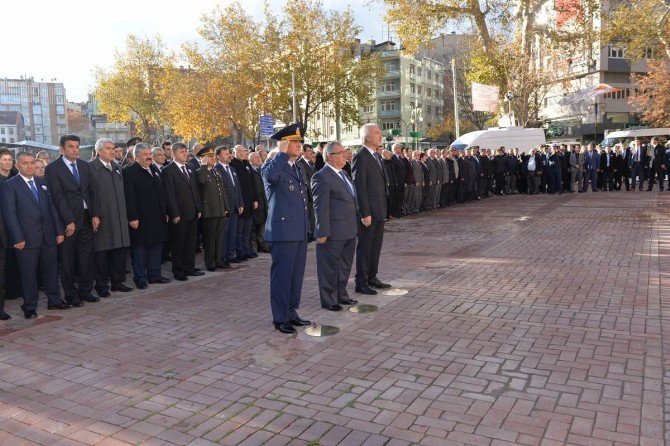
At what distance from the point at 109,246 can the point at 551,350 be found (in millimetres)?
5663

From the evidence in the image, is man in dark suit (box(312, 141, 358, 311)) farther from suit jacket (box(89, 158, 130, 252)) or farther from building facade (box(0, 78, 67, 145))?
building facade (box(0, 78, 67, 145))

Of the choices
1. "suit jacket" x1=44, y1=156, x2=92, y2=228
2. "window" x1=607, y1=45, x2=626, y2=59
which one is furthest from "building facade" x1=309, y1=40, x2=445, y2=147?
"suit jacket" x1=44, y1=156, x2=92, y2=228

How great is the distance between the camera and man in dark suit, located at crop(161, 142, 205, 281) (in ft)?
29.0

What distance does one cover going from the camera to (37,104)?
6555 inches

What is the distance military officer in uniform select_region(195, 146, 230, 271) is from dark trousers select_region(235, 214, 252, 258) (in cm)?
82

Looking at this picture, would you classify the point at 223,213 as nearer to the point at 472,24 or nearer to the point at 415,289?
the point at 415,289

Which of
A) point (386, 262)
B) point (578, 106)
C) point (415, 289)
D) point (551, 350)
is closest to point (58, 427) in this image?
point (551, 350)

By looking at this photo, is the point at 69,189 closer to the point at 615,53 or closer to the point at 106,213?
the point at 106,213

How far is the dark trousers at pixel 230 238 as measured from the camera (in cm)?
1007

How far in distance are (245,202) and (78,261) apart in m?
3.33

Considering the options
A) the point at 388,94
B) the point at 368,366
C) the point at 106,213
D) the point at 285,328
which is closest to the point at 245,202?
the point at 106,213

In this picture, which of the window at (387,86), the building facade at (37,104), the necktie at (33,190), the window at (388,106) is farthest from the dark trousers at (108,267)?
the building facade at (37,104)

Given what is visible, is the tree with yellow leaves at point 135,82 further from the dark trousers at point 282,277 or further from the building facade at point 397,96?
the dark trousers at point 282,277

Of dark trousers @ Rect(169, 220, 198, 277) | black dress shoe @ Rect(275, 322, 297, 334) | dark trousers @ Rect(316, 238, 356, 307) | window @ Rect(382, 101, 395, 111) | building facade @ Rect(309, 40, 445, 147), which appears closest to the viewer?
black dress shoe @ Rect(275, 322, 297, 334)
